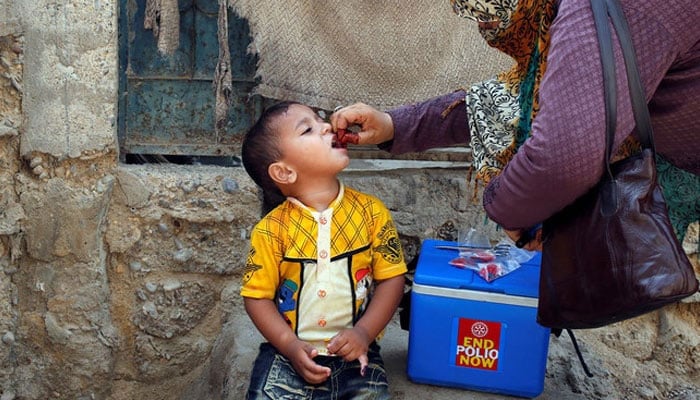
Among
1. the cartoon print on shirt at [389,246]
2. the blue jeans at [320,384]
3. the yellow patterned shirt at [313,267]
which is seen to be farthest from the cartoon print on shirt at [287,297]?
the cartoon print on shirt at [389,246]

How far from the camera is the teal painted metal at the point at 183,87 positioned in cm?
269

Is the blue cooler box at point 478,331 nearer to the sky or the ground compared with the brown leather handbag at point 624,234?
nearer to the ground

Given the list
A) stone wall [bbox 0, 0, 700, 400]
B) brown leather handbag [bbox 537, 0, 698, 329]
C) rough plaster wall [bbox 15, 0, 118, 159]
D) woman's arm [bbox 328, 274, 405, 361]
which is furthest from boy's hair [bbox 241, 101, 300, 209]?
brown leather handbag [bbox 537, 0, 698, 329]

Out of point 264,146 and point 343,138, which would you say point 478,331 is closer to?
point 343,138

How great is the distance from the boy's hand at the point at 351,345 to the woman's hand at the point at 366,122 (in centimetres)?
51

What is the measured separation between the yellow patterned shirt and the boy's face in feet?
0.32

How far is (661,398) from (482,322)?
1185 mm

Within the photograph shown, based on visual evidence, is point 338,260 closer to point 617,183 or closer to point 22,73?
point 617,183

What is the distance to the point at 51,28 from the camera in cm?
250

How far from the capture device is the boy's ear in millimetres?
2102

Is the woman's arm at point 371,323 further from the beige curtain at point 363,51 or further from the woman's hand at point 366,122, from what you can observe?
the beige curtain at point 363,51

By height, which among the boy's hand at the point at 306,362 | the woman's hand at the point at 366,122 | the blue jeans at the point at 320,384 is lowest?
the blue jeans at the point at 320,384

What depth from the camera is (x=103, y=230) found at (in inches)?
106

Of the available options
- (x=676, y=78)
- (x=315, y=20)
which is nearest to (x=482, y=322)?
(x=676, y=78)
